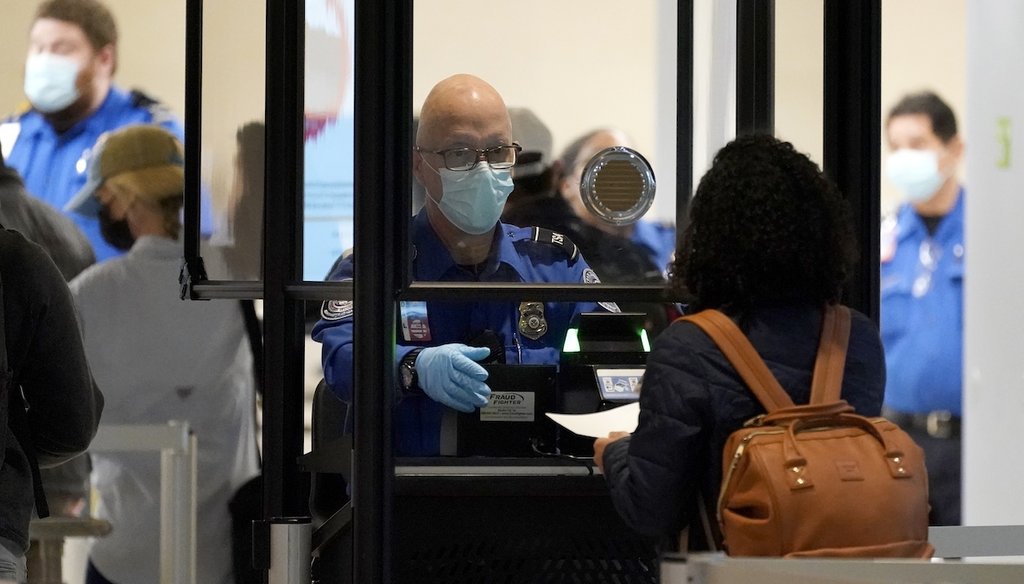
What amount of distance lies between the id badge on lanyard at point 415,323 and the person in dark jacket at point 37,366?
581 millimetres

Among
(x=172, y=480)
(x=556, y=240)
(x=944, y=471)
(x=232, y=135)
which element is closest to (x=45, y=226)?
(x=172, y=480)

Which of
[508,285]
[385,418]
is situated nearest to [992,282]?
[508,285]

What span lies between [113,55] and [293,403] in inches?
107

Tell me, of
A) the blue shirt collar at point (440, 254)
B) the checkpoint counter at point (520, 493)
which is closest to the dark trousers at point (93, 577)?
the checkpoint counter at point (520, 493)

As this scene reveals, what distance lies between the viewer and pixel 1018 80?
145 inches

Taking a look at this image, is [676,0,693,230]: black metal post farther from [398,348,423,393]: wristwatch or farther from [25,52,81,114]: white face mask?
[25,52,81,114]: white face mask

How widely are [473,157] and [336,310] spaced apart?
41 centimetres

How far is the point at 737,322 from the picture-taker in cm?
161

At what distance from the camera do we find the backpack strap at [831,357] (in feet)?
5.08

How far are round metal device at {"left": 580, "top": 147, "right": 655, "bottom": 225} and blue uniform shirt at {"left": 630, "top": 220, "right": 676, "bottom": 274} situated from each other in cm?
3

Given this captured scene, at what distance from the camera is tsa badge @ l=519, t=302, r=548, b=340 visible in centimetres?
218

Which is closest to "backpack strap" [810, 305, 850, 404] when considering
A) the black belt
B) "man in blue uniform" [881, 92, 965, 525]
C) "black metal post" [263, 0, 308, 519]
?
"black metal post" [263, 0, 308, 519]

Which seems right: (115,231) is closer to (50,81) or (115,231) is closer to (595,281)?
(50,81)

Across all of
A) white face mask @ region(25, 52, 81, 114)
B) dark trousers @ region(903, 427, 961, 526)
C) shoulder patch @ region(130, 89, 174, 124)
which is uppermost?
white face mask @ region(25, 52, 81, 114)
